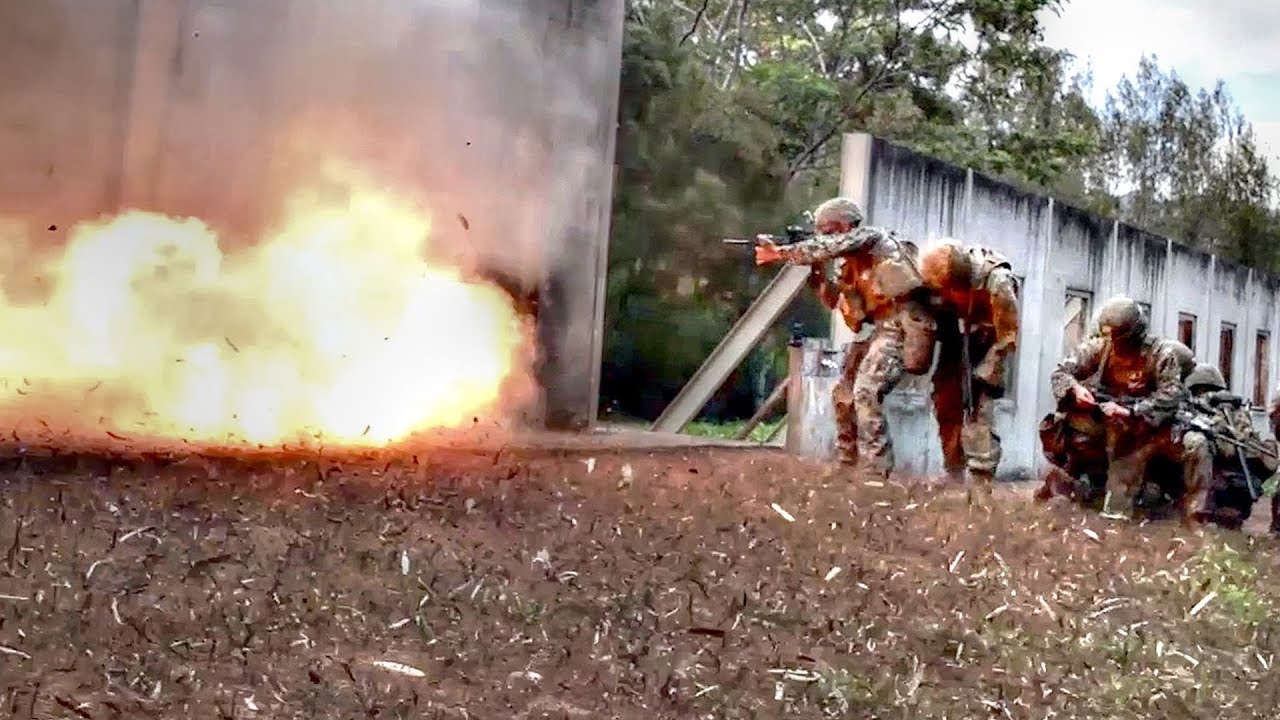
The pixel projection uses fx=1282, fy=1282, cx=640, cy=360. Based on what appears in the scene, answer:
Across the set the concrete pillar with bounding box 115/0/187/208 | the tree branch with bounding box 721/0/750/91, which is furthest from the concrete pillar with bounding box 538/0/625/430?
the tree branch with bounding box 721/0/750/91

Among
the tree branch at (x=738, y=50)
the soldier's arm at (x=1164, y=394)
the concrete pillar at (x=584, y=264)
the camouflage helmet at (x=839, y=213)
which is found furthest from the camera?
the tree branch at (x=738, y=50)

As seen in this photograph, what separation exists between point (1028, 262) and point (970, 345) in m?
4.92

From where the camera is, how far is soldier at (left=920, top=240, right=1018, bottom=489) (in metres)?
9.78

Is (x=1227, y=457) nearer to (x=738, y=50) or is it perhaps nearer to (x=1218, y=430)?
(x=1218, y=430)

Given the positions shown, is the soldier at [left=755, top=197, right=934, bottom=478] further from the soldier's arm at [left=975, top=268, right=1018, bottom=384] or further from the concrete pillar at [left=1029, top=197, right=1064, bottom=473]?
the concrete pillar at [left=1029, top=197, right=1064, bottom=473]

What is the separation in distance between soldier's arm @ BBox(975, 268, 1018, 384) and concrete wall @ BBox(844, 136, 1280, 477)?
2.14 metres

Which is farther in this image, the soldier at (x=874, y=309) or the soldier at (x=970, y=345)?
the soldier at (x=874, y=309)

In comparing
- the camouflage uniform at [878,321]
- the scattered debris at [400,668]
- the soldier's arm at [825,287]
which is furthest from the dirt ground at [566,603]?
the soldier's arm at [825,287]

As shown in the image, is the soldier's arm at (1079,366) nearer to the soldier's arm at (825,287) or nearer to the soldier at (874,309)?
the soldier at (874,309)

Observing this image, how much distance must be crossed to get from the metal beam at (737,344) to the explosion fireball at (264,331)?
2.26m

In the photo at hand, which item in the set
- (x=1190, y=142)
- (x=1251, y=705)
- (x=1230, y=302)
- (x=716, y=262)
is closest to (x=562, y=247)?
(x=716, y=262)

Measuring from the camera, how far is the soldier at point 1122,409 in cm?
927

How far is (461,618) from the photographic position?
5055mm

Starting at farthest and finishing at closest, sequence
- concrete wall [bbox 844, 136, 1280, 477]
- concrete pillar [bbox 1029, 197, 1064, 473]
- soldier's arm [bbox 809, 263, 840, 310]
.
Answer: concrete pillar [bbox 1029, 197, 1064, 473]
concrete wall [bbox 844, 136, 1280, 477]
soldier's arm [bbox 809, 263, 840, 310]
